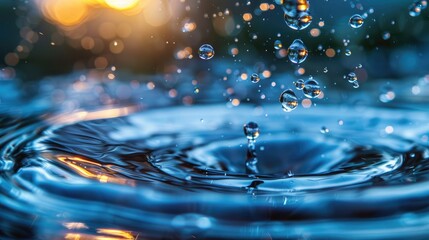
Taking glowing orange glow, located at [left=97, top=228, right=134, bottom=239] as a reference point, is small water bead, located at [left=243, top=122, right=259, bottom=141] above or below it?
above

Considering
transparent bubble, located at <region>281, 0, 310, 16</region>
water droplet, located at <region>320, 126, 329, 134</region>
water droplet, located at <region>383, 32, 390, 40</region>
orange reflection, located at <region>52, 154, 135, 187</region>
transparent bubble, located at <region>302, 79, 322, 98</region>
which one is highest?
water droplet, located at <region>383, 32, 390, 40</region>

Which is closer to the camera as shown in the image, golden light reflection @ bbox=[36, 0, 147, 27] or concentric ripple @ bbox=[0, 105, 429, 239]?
concentric ripple @ bbox=[0, 105, 429, 239]

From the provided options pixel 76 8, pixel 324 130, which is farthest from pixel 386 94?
pixel 76 8

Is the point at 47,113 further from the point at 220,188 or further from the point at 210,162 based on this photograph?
the point at 220,188

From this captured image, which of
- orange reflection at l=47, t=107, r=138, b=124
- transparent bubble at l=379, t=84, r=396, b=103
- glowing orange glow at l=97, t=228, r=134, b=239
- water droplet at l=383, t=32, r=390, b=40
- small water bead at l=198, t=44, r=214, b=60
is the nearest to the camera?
glowing orange glow at l=97, t=228, r=134, b=239

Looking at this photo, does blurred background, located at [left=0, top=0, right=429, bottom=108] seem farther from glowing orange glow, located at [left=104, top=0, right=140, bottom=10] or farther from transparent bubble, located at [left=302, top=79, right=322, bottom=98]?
transparent bubble, located at [left=302, top=79, right=322, bottom=98]

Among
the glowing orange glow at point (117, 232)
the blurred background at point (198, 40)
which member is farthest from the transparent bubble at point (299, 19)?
the blurred background at point (198, 40)

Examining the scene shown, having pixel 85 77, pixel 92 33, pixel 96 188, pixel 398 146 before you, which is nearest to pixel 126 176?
pixel 96 188

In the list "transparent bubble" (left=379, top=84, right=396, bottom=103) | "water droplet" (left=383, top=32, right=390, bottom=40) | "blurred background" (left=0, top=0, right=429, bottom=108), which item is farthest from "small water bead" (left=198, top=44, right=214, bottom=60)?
"water droplet" (left=383, top=32, right=390, bottom=40)
